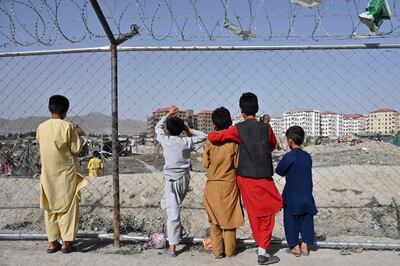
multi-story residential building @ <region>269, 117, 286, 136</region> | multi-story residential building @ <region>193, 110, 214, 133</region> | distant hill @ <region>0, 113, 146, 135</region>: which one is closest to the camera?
multi-story residential building @ <region>193, 110, 214, 133</region>

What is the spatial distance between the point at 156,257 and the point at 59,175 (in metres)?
1.23

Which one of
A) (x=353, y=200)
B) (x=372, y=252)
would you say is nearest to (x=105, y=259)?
(x=372, y=252)

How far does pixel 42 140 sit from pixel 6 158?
1216 cm

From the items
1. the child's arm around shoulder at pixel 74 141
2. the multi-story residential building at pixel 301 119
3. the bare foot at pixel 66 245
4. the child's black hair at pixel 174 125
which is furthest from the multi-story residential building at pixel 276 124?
the bare foot at pixel 66 245

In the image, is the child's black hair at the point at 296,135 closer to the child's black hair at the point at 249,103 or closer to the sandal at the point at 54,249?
the child's black hair at the point at 249,103

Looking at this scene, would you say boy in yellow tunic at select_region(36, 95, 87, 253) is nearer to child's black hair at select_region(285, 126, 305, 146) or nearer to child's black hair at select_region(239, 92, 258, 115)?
child's black hair at select_region(239, 92, 258, 115)

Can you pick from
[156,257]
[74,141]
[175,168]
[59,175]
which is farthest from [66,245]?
[175,168]

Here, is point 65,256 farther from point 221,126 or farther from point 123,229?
point 221,126

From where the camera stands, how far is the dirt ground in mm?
3744

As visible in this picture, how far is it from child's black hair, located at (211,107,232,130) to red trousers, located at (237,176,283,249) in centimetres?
53

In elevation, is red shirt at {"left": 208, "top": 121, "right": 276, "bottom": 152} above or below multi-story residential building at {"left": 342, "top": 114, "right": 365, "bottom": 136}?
below

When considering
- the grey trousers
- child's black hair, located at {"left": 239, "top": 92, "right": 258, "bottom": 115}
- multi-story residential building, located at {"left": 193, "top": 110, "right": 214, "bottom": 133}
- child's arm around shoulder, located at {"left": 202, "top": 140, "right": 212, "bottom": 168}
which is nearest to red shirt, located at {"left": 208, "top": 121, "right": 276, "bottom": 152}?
child's arm around shoulder, located at {"left": 202, "top": 140, "right": 212, "bottom": 168}

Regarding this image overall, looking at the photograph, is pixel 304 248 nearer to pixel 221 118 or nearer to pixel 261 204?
pixel 261 204

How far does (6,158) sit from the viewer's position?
48.2 ft
